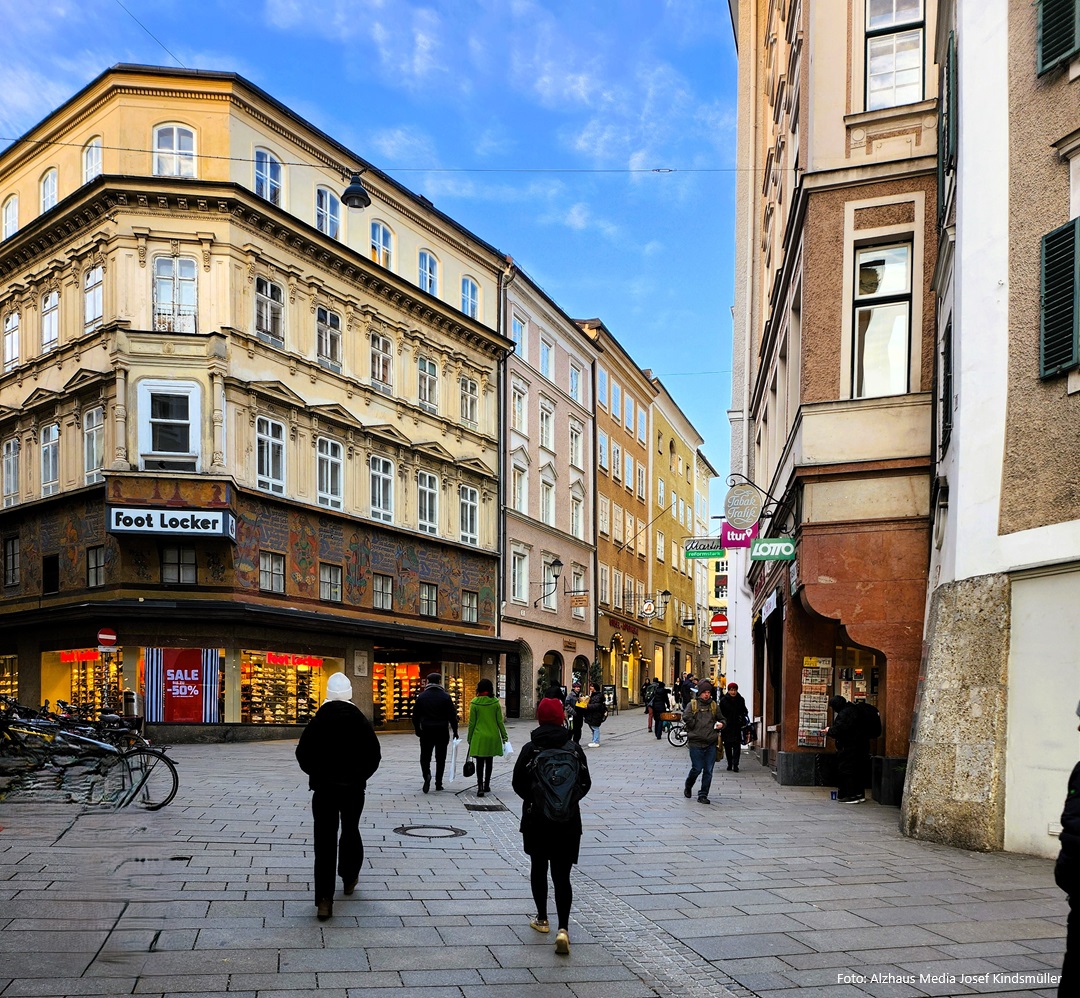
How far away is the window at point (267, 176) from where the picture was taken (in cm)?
3077

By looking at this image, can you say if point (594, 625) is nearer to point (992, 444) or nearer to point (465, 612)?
point (465, 612)

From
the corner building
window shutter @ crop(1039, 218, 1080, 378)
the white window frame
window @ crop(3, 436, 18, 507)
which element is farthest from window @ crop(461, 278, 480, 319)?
window shutter @ crop(1039, 218, 1080, 378)

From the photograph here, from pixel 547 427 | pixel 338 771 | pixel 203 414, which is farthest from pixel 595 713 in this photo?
pixel 338 771

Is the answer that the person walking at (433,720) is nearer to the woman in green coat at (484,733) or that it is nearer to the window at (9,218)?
the woman in green coat at (484,733)

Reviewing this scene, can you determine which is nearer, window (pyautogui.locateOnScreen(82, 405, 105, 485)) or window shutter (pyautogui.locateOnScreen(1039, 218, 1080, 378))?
window shutter (pyautogui.locateOnScreen(1039, 218, 1080, 378))

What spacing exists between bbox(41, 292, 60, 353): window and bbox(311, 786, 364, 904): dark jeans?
86.0 feet

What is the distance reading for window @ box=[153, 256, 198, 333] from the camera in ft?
95.0

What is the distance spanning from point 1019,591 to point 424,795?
8543 mm

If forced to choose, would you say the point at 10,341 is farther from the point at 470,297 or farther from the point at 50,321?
the point at 470,297

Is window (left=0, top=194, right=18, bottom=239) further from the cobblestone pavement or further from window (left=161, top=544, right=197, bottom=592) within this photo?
the cobblestone pavement

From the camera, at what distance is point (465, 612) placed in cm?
3912

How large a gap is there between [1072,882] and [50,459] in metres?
30.6

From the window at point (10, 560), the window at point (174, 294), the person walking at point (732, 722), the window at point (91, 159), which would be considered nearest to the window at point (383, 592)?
the window at point (174, 294)

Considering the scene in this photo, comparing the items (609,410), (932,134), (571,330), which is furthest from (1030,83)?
(609,410)
